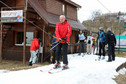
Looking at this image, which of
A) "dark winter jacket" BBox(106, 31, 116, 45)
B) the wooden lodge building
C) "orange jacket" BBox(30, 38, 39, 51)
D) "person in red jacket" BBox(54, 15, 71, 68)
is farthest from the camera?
the wooden lodge building

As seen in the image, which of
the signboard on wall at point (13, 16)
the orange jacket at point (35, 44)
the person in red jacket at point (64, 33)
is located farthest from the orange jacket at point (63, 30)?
the signboard on wall at point (13, 16)

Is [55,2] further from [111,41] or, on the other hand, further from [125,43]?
[125,43]

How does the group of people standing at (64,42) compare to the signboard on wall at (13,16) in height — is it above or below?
below

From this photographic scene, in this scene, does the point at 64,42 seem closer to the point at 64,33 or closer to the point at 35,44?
the point at 64,33

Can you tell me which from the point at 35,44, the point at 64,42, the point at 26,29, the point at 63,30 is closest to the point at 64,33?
the point at 63,30

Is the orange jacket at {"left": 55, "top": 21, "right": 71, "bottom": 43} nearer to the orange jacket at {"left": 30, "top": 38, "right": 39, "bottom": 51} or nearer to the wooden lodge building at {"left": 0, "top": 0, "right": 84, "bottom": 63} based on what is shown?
the orange jacket at {"left": 30, "top": 38, "right": 39, "bottom": 51}

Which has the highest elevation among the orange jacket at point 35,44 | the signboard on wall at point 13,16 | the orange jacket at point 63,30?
the signboard on wall at point 13,16

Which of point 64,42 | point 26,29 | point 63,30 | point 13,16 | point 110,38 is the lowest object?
point 64,42

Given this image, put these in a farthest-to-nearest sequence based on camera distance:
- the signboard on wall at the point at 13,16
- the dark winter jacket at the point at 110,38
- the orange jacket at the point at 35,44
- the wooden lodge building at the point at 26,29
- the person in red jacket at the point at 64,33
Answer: the wooden lodge building at the point at 26,29 → the signboard on wall at the point at 13,16 → the orange jacket at the point at 35,44 → the dark winter jacket at the point at 110,38 → the person in red jacket at the point at 64,33

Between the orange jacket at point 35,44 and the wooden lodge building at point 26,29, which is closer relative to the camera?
the orange jacket at point 35,44

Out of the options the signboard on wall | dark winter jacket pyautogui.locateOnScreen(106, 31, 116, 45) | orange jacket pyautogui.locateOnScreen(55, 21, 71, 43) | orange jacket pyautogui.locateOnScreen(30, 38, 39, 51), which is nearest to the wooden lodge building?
the signboard on wall

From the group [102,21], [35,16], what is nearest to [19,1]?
[35,16]

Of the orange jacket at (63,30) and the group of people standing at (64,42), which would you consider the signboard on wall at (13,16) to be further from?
the orange jacket at (63,30)

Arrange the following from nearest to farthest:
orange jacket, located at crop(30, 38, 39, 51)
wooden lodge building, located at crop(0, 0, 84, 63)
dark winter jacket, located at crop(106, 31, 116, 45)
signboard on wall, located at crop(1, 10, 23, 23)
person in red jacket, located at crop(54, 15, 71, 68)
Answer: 1. person in red jacket, located at crop(54, 15, 71, 68)
2. dark winter jacket, located at crop(106, 31, 116, 45)
3. orange jacket, located at crop(30, 38, 39, 51)
4. signboard on wall, located at crop(1, 10, 23, 23)
5. wooden lodge building, located at crop(0, 0, 84, 63)
